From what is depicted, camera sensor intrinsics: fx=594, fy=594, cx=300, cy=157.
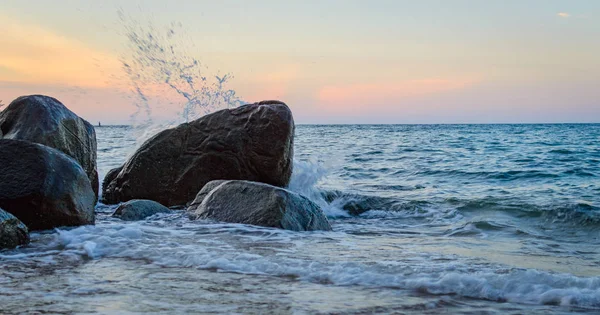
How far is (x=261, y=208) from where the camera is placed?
22.6 ft

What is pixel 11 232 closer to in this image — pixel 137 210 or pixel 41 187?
pixel 41 187

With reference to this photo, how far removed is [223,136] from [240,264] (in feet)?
15.4

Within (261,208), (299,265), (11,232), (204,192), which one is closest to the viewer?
(299,265)

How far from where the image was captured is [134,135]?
12.5 metres

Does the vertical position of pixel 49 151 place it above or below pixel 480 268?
above

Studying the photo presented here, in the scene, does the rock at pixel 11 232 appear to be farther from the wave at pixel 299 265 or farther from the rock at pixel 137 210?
the rock at pixel 137 210

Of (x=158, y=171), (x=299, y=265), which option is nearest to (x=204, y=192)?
(x=158, y=171)

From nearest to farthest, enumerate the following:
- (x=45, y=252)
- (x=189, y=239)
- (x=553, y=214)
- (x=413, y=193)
Answer: (x=45, y=252) < (x=189, y=239) < (x=553, y=214) < (x=413, y=193)

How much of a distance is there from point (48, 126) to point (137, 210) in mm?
1857

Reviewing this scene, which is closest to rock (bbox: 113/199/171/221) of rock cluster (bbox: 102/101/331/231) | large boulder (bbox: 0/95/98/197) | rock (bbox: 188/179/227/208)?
rock (bbox: 188/179/227/208)

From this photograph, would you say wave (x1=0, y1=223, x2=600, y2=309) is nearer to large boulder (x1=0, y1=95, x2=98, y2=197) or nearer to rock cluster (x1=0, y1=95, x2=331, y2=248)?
rock cluster (x1=0, y1=95, x2=331, y2=248)

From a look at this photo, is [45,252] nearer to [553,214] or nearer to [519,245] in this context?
[519,245]

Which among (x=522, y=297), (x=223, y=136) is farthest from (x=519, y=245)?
(x=223, y=136)

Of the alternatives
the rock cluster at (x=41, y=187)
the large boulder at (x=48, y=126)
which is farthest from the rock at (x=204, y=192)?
the large boulder at (x=48, y=126)
